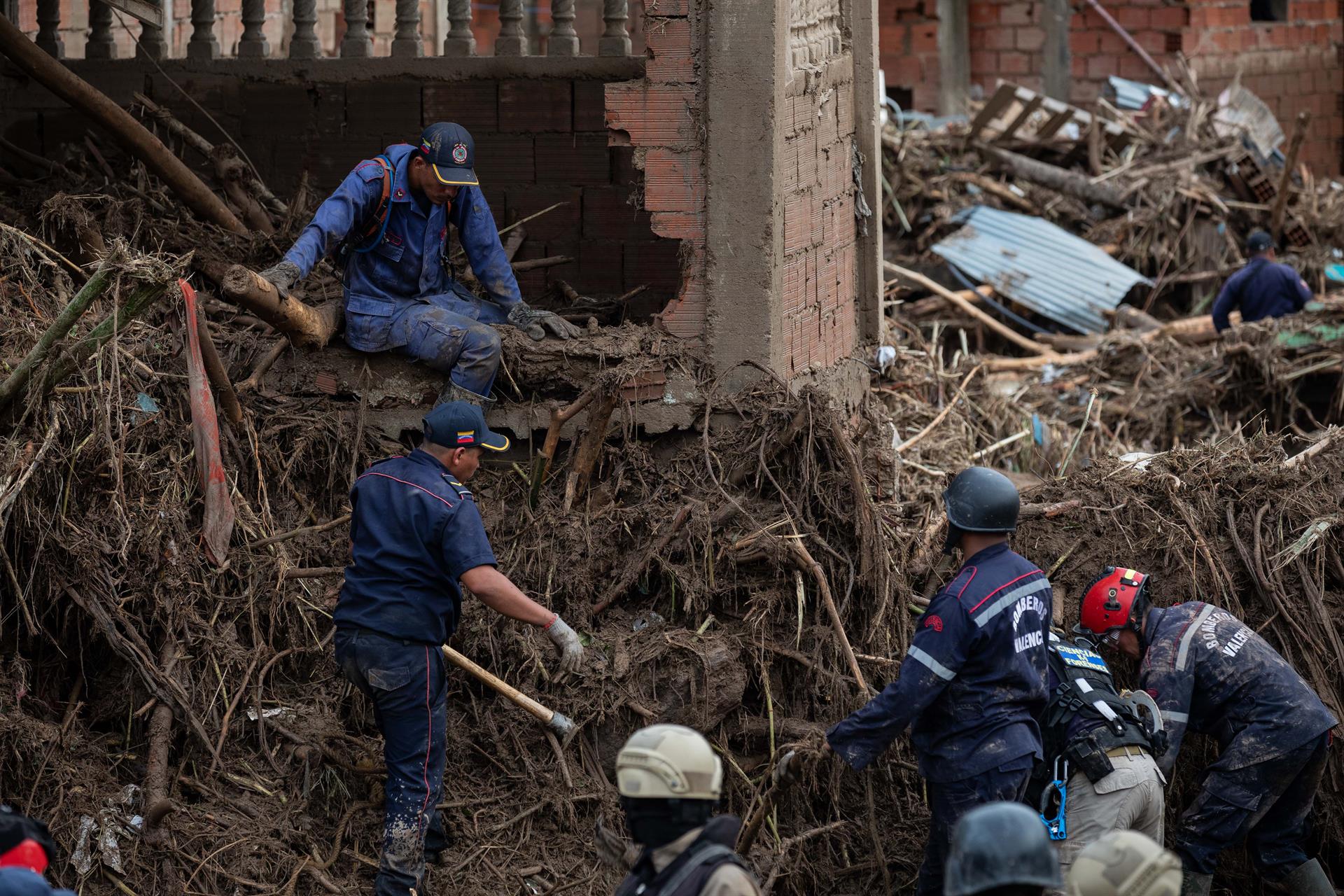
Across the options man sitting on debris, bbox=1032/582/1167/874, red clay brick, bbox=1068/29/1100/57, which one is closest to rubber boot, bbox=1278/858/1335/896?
man sitting on debris, bbox=1032/582/1167/874

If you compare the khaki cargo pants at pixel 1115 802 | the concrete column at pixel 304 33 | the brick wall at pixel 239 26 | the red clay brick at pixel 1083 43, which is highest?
the red clay brick at pixel 1083 43

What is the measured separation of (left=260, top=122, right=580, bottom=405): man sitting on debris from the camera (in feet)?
21.1

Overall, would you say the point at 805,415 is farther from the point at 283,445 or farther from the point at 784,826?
the point at 283,445

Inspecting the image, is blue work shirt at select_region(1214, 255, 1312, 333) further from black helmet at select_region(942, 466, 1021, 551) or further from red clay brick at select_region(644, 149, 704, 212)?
black helmet at select_region(942, 466, 1021, 551)

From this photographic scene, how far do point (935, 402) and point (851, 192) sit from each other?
2312mm

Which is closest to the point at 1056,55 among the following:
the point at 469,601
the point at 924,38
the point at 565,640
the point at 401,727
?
the point at 924,38

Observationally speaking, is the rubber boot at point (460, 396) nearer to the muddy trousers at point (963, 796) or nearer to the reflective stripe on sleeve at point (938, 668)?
the reflective stripe on sleeve at point (938, 668)

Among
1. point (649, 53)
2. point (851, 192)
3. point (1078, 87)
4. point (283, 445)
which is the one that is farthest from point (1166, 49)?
point (283, 445)

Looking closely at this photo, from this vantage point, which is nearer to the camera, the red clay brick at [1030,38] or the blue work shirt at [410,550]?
the blue work shirt at [410,550]

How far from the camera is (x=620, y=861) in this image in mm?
4090

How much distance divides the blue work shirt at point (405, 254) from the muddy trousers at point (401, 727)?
185 centimetres

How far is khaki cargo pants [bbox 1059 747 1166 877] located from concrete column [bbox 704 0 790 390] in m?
2.41

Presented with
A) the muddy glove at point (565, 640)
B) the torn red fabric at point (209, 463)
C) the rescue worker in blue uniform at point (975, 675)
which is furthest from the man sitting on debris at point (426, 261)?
the rescue worker in blue uniform at point (975, 675)

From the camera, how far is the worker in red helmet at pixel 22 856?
127 inches
